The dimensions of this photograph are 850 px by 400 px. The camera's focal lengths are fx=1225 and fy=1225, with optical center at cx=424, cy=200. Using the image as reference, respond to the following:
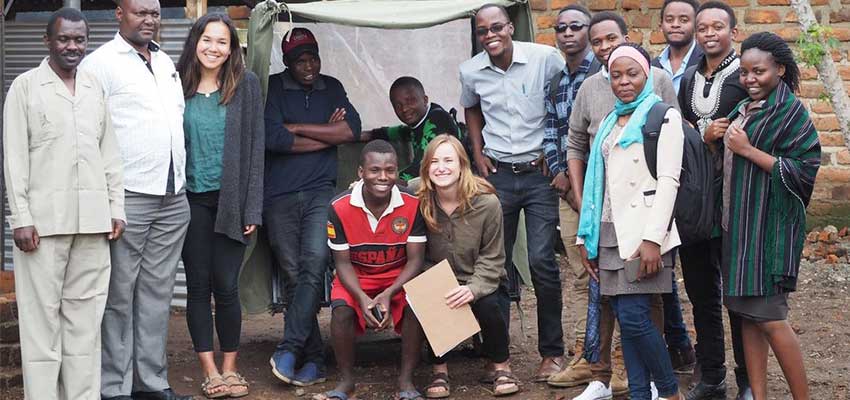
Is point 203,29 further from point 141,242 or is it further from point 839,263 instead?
point 839,263

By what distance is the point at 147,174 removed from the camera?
572 cm

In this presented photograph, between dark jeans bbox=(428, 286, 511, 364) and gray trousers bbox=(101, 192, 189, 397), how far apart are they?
1.43 meters

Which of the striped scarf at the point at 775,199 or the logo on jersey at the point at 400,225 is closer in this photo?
the striped scarf at the point at 775,199

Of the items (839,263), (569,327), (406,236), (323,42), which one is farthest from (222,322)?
(839,263)

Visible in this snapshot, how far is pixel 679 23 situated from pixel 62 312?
325 cm

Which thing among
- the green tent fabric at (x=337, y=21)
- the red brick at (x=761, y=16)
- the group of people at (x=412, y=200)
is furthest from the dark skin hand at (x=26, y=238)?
the red brick at (x=761, y=16)

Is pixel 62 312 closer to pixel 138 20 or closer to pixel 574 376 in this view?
pixel 138 20

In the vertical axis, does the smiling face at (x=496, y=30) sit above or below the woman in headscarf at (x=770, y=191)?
above

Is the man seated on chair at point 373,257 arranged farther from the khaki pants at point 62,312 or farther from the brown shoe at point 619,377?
the khaki pants at point 62,312

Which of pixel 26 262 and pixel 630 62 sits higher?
pixel 630 62

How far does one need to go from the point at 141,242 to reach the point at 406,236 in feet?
4.28

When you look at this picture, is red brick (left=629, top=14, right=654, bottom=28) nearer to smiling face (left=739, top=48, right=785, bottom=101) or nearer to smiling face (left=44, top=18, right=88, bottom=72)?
smiling face (left=739, top=48, right=785, bottom=101)

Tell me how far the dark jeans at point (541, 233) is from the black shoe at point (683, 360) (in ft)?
1.93

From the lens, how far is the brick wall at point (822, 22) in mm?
9195
